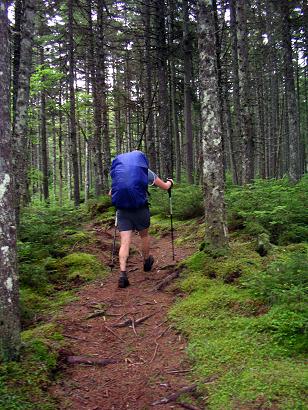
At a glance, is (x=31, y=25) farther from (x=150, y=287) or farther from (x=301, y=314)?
(x=301, y=314)

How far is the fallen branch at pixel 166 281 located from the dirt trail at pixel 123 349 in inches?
3.9

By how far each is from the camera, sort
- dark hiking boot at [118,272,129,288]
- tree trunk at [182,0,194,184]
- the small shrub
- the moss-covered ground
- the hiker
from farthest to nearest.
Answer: tree trunk at [182,0,194,184] < the hiker < dark hiking boot at [118,272,129,288] < the small shrub < the moss-covered ground

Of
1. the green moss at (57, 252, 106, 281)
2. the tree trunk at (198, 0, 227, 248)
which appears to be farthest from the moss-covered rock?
the tree trunk at (198, 0, 227, 248)

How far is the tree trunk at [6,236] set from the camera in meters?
3.52

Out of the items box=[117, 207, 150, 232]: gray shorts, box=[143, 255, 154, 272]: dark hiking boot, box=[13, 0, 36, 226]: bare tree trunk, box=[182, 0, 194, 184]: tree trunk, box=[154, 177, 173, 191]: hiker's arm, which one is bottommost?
box=[143, 255, 154, 272]: dark hiking boot

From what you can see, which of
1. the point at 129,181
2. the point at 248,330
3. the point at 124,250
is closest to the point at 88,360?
the point at 248,330

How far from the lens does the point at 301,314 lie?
385cm

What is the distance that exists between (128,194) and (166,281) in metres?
1.54

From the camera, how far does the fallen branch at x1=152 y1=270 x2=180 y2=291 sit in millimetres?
6030

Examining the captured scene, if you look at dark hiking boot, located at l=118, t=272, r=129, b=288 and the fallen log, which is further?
dark hiking boot, located at l=118, t=272, r=129, b=288

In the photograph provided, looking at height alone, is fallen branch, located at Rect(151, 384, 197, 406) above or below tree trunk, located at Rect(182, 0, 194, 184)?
below

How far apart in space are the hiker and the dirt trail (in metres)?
0.60

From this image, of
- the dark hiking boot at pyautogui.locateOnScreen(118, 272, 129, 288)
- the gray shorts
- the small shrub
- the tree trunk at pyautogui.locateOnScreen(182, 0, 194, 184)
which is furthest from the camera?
the tree trunk at pyautogui.locateOnScreen(182, 0, 194, 184)

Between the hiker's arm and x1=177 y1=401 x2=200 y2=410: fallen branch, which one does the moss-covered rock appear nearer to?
the hiker's arm
